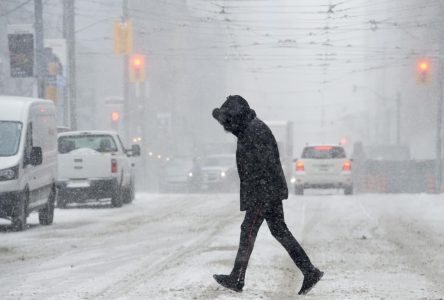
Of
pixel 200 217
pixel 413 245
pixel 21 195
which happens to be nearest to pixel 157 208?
pixel 200 217

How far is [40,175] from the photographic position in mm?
18781

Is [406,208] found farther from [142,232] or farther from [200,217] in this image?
[142,232]

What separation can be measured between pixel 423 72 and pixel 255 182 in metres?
33.0

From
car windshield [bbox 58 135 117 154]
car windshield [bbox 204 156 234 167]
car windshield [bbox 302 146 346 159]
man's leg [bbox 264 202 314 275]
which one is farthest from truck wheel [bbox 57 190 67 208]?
car windshield [bbox 204 156 234 167]

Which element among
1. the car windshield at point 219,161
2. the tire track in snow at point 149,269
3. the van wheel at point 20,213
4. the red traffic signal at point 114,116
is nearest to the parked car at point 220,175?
the car windshield at point 219,161

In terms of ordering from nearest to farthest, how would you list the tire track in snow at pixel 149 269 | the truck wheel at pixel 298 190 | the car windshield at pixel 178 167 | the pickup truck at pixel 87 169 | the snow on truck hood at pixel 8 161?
the tire track in snow at pixel 149 269 → the snow on truck hood at pixel 8 161 → the pickup truck at pixel 87 169 → the truck wheel at pixel 298 190 → the car windshield at pixel 178 167

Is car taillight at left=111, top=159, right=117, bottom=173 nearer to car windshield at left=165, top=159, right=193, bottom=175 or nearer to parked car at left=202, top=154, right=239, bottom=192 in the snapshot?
parked car at left=202, top=154, right=239, bottom=192

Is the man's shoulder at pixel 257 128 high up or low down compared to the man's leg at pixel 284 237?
up

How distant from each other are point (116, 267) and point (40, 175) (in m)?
7.62

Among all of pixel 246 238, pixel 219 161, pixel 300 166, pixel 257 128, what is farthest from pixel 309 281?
pixel 219 161

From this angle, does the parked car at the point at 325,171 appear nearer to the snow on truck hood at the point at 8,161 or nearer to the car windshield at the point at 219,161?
the car windshield at the point at 219,161

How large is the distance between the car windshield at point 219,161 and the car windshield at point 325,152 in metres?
14.1

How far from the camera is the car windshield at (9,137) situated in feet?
57.9

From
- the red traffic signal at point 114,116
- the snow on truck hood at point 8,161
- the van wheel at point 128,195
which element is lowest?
the van wheel at point 128,195
